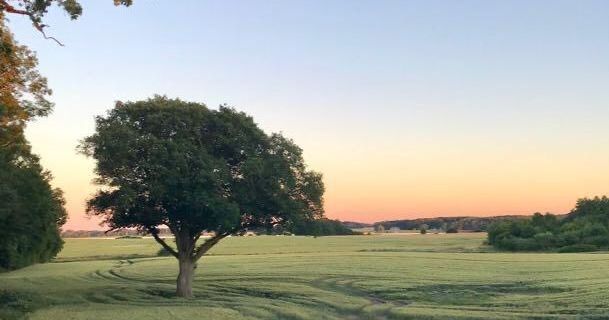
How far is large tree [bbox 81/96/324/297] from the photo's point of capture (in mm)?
37562

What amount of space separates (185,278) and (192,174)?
8341 mm

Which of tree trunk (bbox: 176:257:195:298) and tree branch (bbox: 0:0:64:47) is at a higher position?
tree branch (bbox: 0:0:64:47)

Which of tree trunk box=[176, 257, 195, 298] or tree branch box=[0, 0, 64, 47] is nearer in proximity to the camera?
tree branch box=[0, 0, 64, 47]

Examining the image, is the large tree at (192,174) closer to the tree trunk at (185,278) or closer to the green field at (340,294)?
the tree trunk at (185,278)

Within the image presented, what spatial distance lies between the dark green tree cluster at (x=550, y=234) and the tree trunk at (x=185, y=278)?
296ft

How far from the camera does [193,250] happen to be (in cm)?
4331

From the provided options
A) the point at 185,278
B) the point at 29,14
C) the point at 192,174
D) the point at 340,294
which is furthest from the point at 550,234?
the point at 29,14

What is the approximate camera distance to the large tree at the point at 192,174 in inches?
1479

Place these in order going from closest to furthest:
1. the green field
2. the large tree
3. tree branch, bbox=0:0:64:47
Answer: tree branch, bbox=0:0:64:47 → the green field → the large tree

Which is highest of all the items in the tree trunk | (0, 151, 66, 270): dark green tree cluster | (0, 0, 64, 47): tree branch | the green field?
(0, 0, 64, 47): tree branch

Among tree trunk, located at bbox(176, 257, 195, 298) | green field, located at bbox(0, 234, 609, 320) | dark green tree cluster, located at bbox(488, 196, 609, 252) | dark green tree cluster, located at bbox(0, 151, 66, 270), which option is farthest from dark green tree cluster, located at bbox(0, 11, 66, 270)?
dark green tree cluster, located at bbox(488, 196, 609, 252)

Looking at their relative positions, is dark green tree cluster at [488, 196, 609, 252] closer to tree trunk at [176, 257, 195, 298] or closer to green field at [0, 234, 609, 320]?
green field at [0, 234, 609, 320]

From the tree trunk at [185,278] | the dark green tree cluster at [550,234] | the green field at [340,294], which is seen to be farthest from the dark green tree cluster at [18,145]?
the dark green tree cluster at [550,234]

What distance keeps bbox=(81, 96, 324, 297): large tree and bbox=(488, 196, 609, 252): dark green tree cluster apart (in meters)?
87.6
